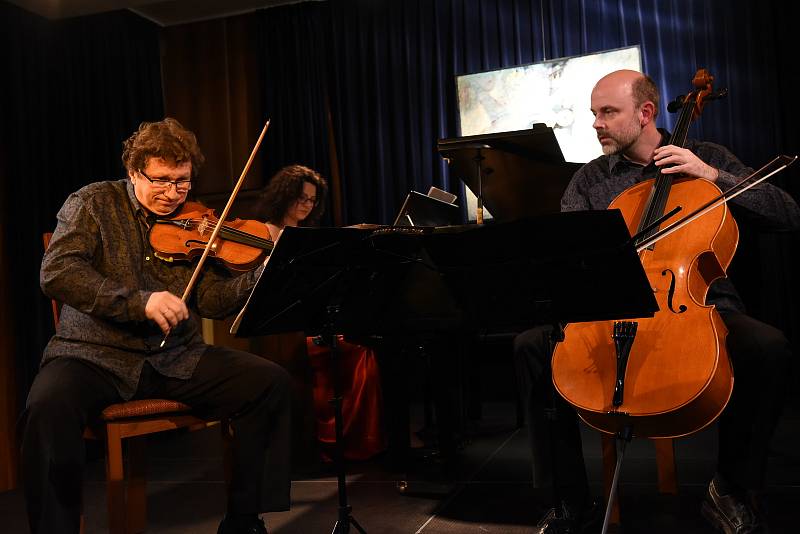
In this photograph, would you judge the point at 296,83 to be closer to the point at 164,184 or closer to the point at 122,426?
the point at 164,184

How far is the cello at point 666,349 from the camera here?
1593 millimetres

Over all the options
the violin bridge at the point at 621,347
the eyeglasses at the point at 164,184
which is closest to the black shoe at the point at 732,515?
the violin bridge at the point at 621,347

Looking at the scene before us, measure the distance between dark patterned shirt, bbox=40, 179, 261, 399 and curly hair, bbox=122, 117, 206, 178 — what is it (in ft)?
0.37

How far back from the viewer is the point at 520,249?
1.49m

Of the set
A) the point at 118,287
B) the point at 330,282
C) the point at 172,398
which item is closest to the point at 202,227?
the point at 118,287

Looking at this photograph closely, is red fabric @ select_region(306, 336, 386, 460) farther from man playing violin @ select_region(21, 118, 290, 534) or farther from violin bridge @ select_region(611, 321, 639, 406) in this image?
violin bridge @ select_region(611, 321, 639, 406)

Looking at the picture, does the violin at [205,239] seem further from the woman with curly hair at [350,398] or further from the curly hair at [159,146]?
the woman with curly hair at [350,398]

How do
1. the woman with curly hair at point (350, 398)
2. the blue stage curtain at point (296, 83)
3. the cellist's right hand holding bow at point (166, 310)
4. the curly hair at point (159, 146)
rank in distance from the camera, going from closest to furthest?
1. the cellist's right hand holding bow at point (166, 310)
2. the curly hair at point (159, 146)
3. the woman with curly hair at point (350, 398)
4. the blue stage curtain at point (296, 83)

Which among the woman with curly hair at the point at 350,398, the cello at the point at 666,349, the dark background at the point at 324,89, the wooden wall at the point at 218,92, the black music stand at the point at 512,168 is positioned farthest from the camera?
the wooden wall at the point at 218,92

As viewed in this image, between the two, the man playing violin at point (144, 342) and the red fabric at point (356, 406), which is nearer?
the man playing violin at point (144, 342)

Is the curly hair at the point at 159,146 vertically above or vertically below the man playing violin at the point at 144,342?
above

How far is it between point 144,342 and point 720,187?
62.3 inches

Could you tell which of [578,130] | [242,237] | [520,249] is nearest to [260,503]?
[242,237]

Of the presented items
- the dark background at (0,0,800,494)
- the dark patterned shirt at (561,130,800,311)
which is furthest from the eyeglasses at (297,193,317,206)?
the dark patterned shirt at (561,130,800,311)
